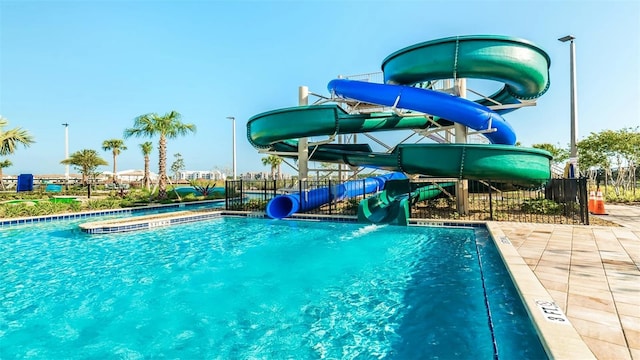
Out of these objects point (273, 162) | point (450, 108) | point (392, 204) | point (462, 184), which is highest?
point (273, 162)

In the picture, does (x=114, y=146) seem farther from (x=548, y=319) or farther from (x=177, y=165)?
(x=548, y=319)

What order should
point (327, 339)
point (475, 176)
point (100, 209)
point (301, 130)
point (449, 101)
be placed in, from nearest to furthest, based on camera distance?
point (327, 339) → point (475, 176) → point (449, 101) → point (301, 130) → point (100, 209)

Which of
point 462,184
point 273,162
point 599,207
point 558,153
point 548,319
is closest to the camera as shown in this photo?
point 548,319

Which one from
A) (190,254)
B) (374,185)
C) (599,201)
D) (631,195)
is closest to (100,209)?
(190,254)

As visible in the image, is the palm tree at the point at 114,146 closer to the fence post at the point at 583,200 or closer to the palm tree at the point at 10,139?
the palm tree at the point at 10,139

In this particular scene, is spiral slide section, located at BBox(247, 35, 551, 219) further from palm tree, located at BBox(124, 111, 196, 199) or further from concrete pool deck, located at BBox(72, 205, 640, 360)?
palm tree, located at BBox(124, 111, 196, 199)

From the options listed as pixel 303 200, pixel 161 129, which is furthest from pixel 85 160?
pixel 303 200

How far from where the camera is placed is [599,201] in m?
12.3

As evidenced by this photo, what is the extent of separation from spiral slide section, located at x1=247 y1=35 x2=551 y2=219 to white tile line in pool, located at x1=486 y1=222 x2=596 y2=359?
4819 mm

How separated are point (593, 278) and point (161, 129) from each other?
24.2 m

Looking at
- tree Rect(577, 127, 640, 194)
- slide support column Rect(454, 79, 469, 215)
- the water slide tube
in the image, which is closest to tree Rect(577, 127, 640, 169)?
tree Rect(577, 127, 640, 194)

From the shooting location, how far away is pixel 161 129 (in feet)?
73.6

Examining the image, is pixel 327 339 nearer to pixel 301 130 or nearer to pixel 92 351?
pixel 92 351

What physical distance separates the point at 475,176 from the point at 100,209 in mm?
19165
